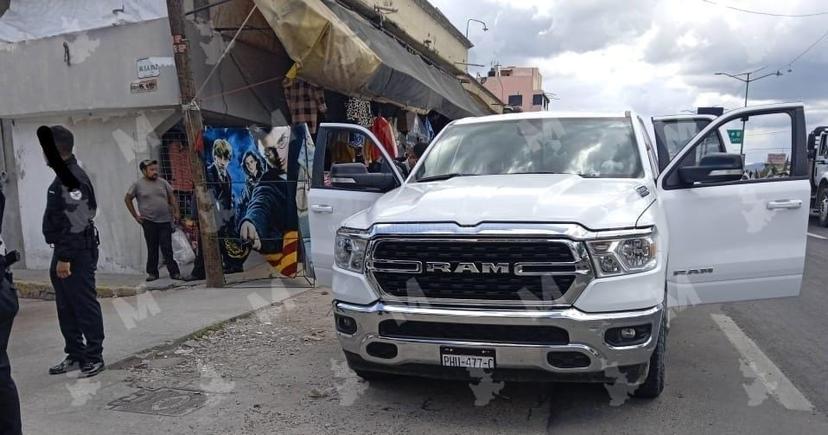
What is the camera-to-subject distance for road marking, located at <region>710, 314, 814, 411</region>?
13.3 ft

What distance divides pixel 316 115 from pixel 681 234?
6830 millimetres

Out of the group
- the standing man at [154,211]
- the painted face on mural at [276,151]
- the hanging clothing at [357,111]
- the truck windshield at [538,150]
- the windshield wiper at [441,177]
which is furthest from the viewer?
the hanging clothing at [357,111]

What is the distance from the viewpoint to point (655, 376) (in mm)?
3949

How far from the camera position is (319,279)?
5133mm

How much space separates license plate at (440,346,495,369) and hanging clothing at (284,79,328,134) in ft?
22.6

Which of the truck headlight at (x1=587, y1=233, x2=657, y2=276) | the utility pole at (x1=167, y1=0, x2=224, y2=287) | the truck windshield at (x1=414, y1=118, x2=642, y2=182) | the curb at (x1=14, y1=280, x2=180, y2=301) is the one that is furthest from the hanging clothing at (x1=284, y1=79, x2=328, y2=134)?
the truck headlight at (x1=587, y1=233, x2=657, y2=276)

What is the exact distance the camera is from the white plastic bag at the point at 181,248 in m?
9.11

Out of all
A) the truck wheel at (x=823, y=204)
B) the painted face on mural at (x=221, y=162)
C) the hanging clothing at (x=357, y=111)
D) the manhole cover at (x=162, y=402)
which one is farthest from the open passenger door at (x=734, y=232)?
the truck wheel at (x=823, y=204)

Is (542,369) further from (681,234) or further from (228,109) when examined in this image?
(228,109)

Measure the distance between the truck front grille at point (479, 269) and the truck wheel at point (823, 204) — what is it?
1545cm

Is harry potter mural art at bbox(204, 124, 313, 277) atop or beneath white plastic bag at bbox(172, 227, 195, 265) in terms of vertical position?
atop

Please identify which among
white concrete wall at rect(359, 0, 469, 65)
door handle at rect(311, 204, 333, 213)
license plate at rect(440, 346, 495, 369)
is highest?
white concrete wall at rect(359, 0, 469, 65)

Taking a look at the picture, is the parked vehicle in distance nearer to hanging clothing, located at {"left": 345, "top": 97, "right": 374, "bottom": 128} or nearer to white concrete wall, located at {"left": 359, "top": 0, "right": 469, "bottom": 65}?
white concrete wall, located at {"left": 359, "top": 0, "right": 469, "bottom": 65}

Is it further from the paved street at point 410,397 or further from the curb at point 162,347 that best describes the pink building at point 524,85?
the paved street at point 410,397
